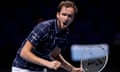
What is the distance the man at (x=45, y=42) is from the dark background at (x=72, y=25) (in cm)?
548

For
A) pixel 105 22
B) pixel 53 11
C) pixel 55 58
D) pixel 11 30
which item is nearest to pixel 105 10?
pixel 105 22

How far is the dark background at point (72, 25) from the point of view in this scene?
415 inches

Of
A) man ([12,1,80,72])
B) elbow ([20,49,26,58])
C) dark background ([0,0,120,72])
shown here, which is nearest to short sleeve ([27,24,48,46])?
man ([12,1,80,72])

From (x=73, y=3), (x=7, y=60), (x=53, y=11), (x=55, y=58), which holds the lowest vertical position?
(x=7, y=60)

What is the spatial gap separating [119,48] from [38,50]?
659cm

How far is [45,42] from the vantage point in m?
4.30

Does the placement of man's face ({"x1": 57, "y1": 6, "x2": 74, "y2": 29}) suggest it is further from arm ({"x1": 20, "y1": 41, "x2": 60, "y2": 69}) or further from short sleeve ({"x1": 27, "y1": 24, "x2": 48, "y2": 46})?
arm ({"x1": 20, "y1": 41, "x2": 60, "y2": 69})

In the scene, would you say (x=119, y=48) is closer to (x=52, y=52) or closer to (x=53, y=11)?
(x=53, y=11)

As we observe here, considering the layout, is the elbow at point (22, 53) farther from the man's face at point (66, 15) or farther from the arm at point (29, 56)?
the man's face at point (66, 15)

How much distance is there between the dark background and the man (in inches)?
216

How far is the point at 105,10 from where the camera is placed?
12102mm

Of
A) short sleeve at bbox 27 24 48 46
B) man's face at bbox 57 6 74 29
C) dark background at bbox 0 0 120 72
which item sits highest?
man's face at bbox 57 6 74 29

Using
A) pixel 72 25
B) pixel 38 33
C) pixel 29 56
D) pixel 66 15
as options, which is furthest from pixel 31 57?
pixel 72 25

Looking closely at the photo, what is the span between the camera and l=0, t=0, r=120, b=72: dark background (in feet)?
34.6
